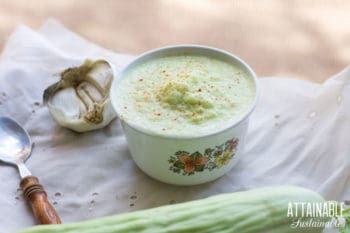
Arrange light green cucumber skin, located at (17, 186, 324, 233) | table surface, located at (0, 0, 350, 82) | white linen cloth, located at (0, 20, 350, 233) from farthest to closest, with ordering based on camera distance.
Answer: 1. table surface, located at (0, 0, 350, 82)
2. white linen cloth, located at (0, 20, 350, 233)
3. light green cucumber skin, located at (17, 186, 324, 233)

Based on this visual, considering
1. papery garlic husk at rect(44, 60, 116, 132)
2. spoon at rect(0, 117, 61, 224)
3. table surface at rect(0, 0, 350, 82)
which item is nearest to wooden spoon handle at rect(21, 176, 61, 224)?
spoon at rect(0, 117, 61, 224)

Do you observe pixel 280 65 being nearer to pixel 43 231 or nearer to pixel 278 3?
pixel 278 3

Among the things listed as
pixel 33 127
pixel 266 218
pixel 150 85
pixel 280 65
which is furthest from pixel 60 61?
pixel 266 218

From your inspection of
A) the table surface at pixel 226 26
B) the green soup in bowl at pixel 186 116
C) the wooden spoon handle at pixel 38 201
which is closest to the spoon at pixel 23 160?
the wooden spoon handle at pixel 38 201

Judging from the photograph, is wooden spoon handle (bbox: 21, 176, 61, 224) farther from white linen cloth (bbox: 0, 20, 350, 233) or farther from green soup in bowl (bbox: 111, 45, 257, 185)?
green soup in bowl (bbox: 111, 45, 257, 185)

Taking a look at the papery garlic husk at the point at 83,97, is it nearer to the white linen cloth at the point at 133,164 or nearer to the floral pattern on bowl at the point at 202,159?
the white linen cloth at the point at 133,164

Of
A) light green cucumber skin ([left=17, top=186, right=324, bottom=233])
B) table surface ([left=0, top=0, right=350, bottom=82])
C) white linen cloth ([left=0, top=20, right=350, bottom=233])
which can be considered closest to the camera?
light green cucumber skin ([left=17, top=186, right=324, bottom=233])
